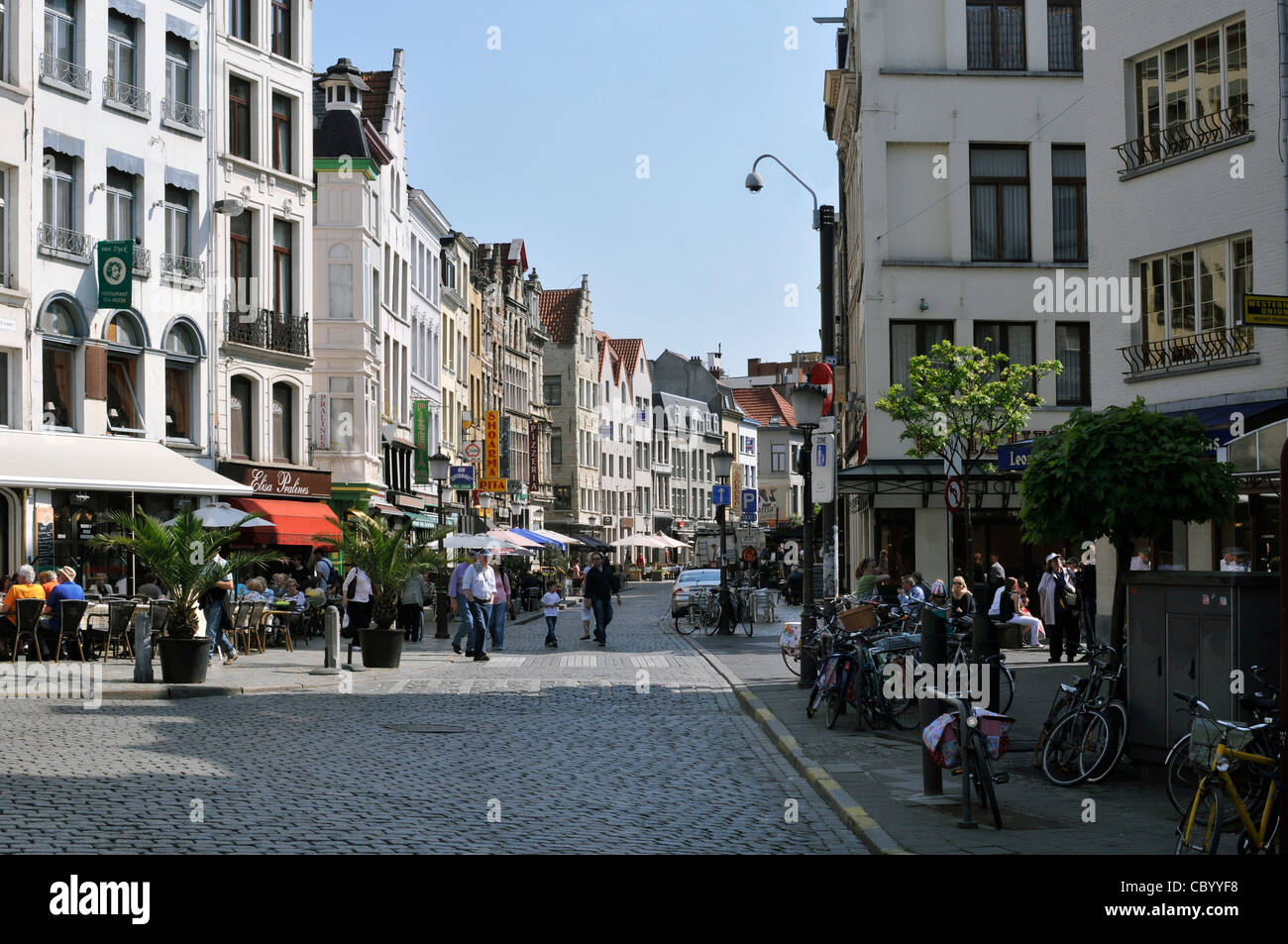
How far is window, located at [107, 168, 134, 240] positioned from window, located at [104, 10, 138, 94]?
1697 millimetres

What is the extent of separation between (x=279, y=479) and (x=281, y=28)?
11.7 m

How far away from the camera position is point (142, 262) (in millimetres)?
33969

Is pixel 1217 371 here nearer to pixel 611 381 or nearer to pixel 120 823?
pixel 120 823

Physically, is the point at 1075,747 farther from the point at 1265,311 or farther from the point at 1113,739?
the point at 1265,311

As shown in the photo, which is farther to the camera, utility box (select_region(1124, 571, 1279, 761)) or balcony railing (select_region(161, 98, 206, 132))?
balcony railing (select_region(161, 98, 206, 132))

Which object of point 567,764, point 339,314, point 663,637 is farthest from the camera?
point 339,314

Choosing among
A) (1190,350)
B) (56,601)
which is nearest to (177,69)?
(56,601)

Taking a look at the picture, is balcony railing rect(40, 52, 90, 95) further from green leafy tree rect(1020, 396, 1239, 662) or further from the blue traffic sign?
green leafy tree rect(1020, 396, 1239, 662)

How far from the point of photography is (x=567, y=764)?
1303 cm

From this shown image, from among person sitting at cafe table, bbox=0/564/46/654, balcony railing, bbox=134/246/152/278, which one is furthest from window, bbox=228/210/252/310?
person sitting at cafe table, bbox=0/564/46/654

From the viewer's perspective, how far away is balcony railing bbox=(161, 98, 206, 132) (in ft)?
115

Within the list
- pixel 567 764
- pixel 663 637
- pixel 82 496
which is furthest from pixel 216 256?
pixel 567 764

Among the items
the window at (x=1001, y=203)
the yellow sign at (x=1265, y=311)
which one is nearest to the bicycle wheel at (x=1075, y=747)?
the yellow sign at (x=1265, y=311)
